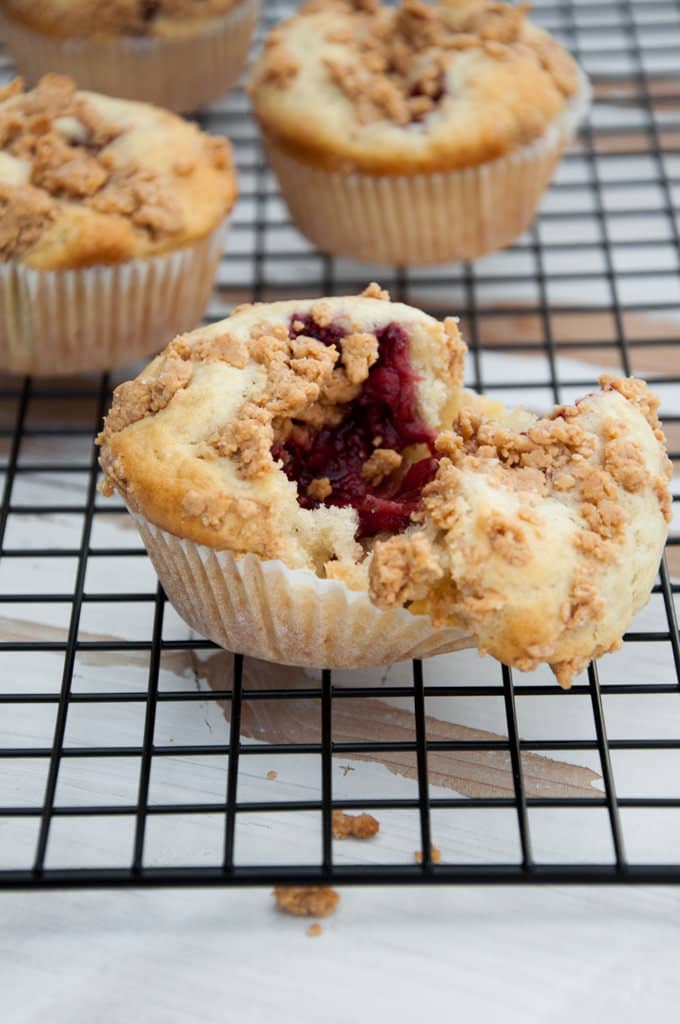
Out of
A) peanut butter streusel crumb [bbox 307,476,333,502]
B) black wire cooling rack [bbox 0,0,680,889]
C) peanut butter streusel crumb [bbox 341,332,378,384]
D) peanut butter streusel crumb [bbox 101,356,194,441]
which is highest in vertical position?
peanut butter streusel crumb [bbox 341,332,378,384]

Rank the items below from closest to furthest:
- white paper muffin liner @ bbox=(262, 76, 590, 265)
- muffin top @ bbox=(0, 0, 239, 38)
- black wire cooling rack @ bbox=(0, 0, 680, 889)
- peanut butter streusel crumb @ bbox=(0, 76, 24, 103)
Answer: black wire cooling rack @ bbox=(0, 0, 680, 889), peanut butter streusel crumb @ bbox=(0, 76, 24, 103), white paper muffin liner @ bbox=(262, 76, 590, 265), muffin top @ bbox=(0, 0, 239, 38)

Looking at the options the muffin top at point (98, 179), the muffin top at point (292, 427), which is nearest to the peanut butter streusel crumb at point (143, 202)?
the muffin top at point (98, 179)

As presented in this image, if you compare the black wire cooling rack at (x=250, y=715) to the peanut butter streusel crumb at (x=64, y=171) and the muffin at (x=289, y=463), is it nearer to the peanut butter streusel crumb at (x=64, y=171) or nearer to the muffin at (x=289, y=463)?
the muffin at (x=289, y=463)

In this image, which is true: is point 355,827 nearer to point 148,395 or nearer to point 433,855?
point 433,855

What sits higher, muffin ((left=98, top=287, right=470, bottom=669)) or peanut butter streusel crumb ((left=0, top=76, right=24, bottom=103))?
peanut butter streusel crumb ((left=0, top=76, right=24, bottom=103))

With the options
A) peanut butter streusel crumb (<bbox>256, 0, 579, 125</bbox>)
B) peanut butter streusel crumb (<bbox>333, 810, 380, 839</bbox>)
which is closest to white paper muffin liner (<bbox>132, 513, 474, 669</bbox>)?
peanut butter streusel crumb (<bbox>333, 810, 380, 839</bbox>)

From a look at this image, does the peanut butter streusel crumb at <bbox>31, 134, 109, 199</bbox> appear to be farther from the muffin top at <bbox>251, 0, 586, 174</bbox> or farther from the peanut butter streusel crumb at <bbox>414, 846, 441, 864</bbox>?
the peanut butter streusel crumb at <bbox>414, 846, 441, 864</bbox>

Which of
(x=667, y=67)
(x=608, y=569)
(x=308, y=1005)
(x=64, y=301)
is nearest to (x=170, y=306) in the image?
(x=64, y=301)
